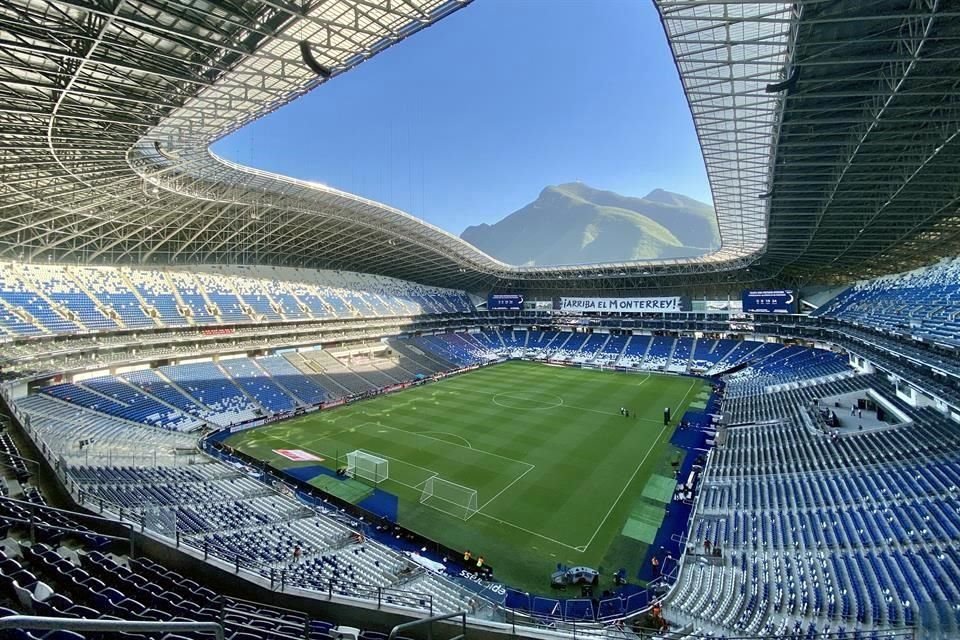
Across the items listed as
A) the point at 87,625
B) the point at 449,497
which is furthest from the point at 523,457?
the point at 87,625

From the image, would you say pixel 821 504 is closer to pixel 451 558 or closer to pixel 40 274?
pixel 451 558

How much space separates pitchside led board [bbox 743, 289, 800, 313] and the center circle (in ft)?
87.5

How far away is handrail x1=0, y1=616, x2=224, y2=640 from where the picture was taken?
2.31m

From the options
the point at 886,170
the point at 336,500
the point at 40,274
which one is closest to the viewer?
the point at 886,170

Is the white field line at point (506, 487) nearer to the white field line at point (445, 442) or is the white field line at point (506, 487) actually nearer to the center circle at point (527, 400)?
the white field line at point (445, 442)

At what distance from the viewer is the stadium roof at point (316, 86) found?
1320 centimetres

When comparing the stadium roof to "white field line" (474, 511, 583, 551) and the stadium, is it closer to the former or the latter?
the stadium

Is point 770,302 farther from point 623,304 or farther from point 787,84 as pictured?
point 787,84

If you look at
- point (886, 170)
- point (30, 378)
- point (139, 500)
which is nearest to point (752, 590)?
point (886, 170)

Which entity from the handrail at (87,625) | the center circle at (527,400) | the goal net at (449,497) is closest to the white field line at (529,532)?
the goal net at (449,497)

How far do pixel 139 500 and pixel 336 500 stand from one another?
8.46m

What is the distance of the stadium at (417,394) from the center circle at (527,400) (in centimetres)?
42

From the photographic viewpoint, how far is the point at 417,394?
45906mm

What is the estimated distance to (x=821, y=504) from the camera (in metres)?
19.0
